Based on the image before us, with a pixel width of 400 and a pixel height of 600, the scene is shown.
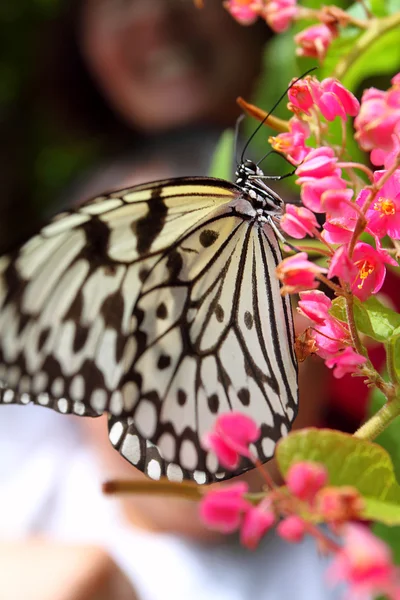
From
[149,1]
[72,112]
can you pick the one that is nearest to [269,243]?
[149,1]

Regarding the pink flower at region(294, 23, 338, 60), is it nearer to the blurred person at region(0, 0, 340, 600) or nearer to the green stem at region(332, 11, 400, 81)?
the green stem at region(332, 11, 400, 81)

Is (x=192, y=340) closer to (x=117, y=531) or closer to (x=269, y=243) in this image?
(x=269, y=243)

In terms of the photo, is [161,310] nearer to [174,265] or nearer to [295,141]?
[174,265]

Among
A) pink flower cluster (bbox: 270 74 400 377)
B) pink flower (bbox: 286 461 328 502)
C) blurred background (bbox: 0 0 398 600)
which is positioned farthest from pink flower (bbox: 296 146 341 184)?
blurred background (bbox: 0 0 398 600)

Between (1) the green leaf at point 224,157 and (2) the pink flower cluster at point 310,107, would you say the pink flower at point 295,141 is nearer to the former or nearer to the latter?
(2) the pink flower cluster at point 310,107

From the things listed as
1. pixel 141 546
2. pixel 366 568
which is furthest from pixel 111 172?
pixel 366 568

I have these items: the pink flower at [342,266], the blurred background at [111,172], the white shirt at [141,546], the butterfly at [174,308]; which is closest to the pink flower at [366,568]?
the pink flower at [342,266]
